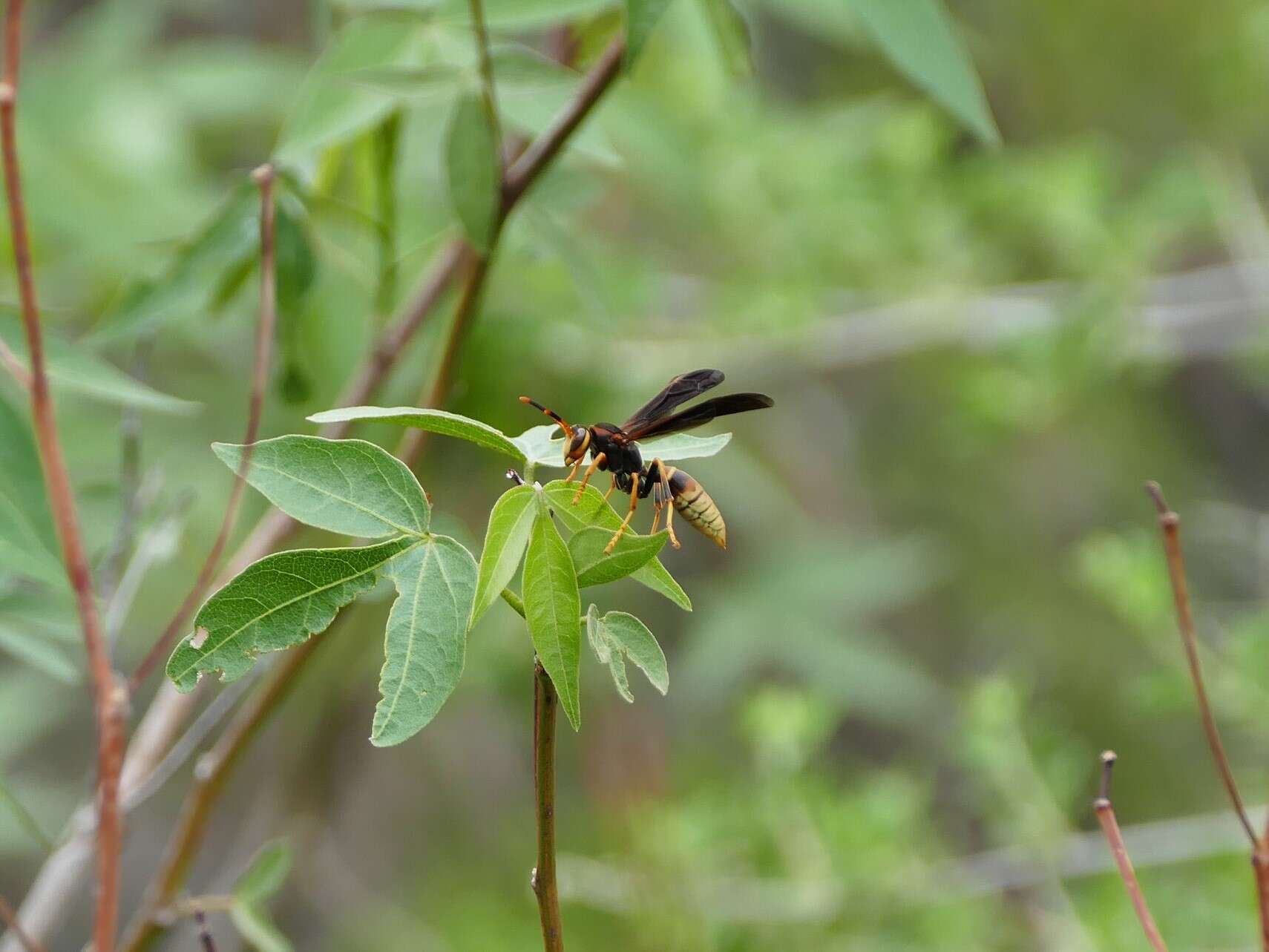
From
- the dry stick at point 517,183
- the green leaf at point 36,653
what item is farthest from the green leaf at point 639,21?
the green leaf at point 36,653

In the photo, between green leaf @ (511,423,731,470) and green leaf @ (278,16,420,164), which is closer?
green leaf @ (511,423,731,470)

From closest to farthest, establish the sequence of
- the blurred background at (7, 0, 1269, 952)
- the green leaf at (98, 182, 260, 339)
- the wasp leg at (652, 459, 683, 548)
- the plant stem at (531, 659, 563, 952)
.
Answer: the plant stem at (531, 659, 563, 952) < the wasp leg at (652, 459, 683, 548) < the green leaf at (98, 182, 260, 339) < the blurred background at (7, 0, 1269, 952)

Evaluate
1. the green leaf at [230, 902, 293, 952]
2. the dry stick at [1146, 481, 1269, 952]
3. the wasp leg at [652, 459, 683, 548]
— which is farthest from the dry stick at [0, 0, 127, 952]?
the dry stick at [1146, 481, 1269, 952]

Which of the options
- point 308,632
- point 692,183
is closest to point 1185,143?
point 692,183

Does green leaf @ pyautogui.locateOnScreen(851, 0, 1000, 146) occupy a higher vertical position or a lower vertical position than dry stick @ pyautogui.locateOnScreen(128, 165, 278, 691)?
higher

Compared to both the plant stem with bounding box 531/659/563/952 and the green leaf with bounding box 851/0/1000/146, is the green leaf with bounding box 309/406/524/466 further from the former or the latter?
the green leaf with bounding box 851/0/1000/146

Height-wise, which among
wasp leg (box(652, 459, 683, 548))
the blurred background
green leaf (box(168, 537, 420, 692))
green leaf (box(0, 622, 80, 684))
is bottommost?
the blurred background
